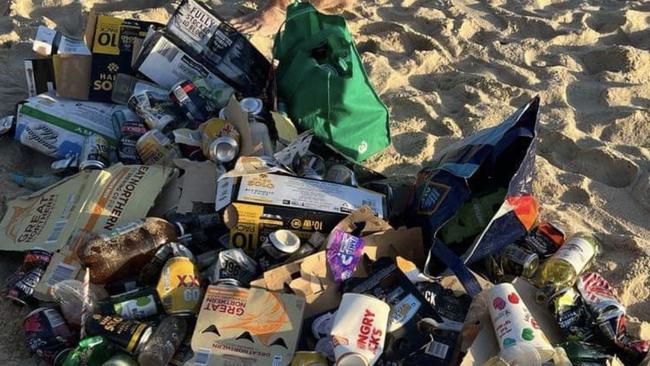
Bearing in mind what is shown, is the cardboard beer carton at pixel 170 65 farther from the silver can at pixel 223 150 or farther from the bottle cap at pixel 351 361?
the bottle cap at pixel 351 361

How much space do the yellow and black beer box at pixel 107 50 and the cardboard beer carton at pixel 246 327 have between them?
1368 millimetres

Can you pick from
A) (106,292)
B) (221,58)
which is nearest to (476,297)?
(106,292)

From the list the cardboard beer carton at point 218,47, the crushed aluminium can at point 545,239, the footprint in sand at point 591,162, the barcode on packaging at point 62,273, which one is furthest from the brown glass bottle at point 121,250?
the footprint in sand at point 591,162

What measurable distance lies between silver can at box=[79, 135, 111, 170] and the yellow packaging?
2.22 feet

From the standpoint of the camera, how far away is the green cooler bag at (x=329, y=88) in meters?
2.83

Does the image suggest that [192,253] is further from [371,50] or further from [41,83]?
[371,50]

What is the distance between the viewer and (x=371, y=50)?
3.81 meters

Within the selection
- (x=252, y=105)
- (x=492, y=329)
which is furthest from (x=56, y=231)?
(x=492, y=329)

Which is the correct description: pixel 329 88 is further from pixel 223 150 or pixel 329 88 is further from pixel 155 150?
pixel 155 150

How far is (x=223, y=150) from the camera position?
260 centimetres

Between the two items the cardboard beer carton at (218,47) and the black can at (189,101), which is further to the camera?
the cardboard beer carton at (218,47)

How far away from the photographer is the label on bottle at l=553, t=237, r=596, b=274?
2359 mm

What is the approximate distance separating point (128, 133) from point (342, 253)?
109 centimetres

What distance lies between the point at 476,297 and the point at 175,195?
111 centimetres
